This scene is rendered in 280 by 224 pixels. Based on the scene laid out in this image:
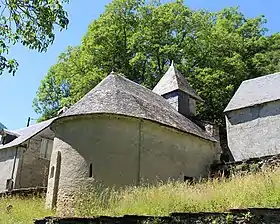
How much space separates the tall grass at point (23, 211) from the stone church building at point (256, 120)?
13869mm

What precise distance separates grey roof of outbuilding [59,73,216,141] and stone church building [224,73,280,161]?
13.6 ft

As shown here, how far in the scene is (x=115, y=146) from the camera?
16.2 meters

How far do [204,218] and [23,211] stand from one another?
981 centimetres

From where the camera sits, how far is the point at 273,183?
930 cm

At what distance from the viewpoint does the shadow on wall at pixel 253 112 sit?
23922 millimetres

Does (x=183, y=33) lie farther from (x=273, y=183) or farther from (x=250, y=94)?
(x=273, y=183)

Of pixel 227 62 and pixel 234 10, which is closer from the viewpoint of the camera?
pixel 227 62

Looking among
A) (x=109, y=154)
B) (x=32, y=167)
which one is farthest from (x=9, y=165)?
(x=109, y=154)

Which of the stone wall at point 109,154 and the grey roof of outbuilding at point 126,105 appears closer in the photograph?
the stone wall at point 109,154

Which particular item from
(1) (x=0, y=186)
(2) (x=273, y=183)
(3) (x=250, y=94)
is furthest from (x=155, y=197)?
(1) (x=0, y=186)

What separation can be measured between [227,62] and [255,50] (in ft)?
15.1

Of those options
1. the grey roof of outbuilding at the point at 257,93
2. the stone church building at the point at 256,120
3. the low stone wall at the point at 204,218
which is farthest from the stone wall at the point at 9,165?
the low stone wall at the point at 204,218

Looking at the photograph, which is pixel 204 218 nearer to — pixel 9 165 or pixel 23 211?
pixel 23 211

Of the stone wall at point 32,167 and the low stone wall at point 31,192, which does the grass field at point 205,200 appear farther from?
the stone wall at point 32,167
